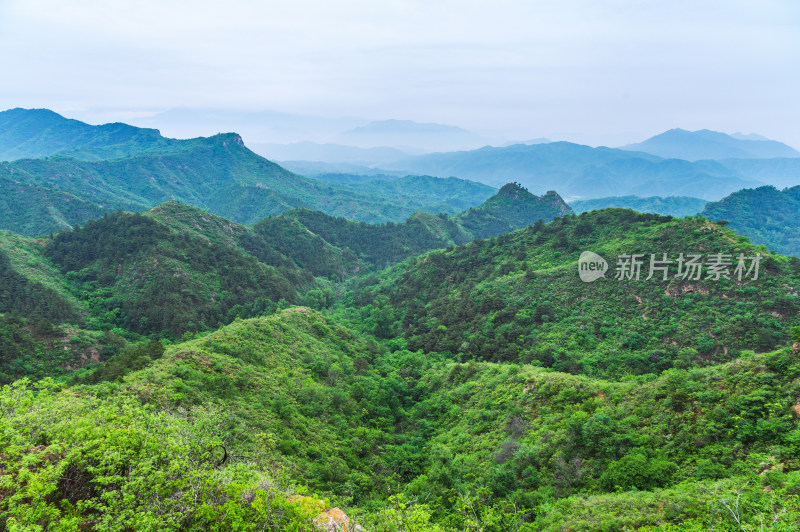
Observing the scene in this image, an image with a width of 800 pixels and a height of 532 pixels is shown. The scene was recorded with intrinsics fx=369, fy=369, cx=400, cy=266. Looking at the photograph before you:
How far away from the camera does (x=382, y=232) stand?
426ft

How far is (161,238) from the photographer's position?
69.8 meters

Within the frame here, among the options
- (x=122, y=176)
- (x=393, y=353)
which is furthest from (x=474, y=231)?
(x=122, y=176)

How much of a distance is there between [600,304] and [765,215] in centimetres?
16309

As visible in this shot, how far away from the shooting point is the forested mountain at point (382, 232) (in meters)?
106

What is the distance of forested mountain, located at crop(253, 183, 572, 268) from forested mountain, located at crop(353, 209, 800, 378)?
45.9m

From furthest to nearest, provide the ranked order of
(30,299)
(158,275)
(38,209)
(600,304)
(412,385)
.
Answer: (38,209), (158,275), (30,299), (600,304), (412,385)

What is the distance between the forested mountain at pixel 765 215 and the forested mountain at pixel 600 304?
123766 millimetres

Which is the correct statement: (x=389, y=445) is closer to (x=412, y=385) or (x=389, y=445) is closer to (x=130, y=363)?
(x=412, y=385)

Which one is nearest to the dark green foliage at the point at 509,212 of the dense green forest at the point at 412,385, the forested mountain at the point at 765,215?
the forested mountain at the point at 765,215

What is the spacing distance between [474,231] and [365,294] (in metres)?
76.5

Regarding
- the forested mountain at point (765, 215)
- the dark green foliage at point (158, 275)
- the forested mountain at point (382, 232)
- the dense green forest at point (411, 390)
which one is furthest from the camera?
the forested mountain at point (765, 215)

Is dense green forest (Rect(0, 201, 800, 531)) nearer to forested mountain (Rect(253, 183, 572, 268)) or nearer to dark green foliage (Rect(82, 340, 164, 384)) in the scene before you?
dark green foliage (Rect(82, 340, 164, 384))

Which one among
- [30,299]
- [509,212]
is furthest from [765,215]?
[30,299]

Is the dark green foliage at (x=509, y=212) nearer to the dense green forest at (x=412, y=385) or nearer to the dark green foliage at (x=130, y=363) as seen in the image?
the dense green forest at (x=412, y=385)
